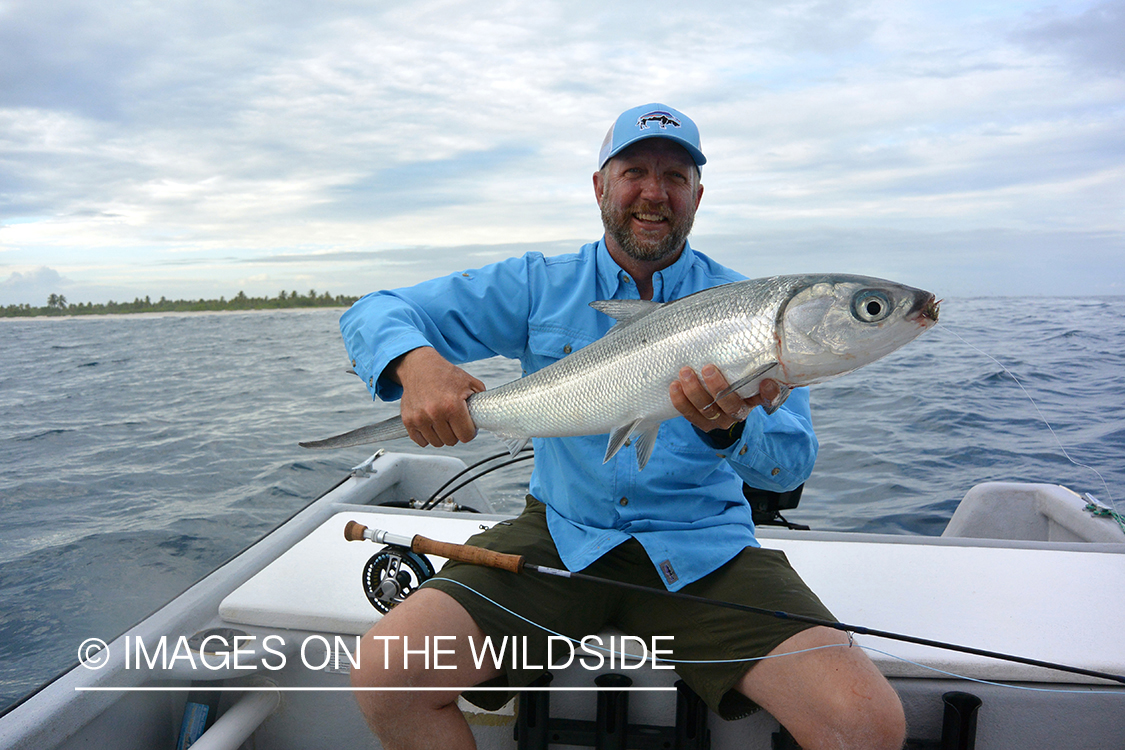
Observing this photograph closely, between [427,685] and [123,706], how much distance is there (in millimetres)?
1184

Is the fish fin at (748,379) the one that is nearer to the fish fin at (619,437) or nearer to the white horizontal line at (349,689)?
the fish fin at (619,437)

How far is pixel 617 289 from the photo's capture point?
3129mm

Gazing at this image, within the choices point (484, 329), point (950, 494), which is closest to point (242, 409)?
point (484, 329)

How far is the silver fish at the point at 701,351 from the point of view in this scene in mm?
1942

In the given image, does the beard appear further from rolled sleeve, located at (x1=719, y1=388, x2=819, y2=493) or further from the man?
rolled sleeve, located at (x1=719, y1=388, x2=819, y2=493)

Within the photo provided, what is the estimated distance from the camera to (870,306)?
6.34 ft

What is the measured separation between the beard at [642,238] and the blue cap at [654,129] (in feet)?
0.82

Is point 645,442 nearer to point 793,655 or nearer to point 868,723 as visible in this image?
point 793,655

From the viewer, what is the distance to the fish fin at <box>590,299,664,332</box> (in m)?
2.39

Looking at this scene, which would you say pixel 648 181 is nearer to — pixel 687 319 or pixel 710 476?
pixel 687 319

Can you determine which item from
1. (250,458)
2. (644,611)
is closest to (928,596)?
(644,611)

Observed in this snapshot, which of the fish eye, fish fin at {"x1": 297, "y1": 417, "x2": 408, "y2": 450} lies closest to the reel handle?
fish fin at {"x1": 297, "y1": 417, "x2": 408, "y2": 450}

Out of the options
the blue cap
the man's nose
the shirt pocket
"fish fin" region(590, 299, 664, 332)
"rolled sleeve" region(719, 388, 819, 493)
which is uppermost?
the blue cap

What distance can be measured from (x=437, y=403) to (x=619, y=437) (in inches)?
25.9
